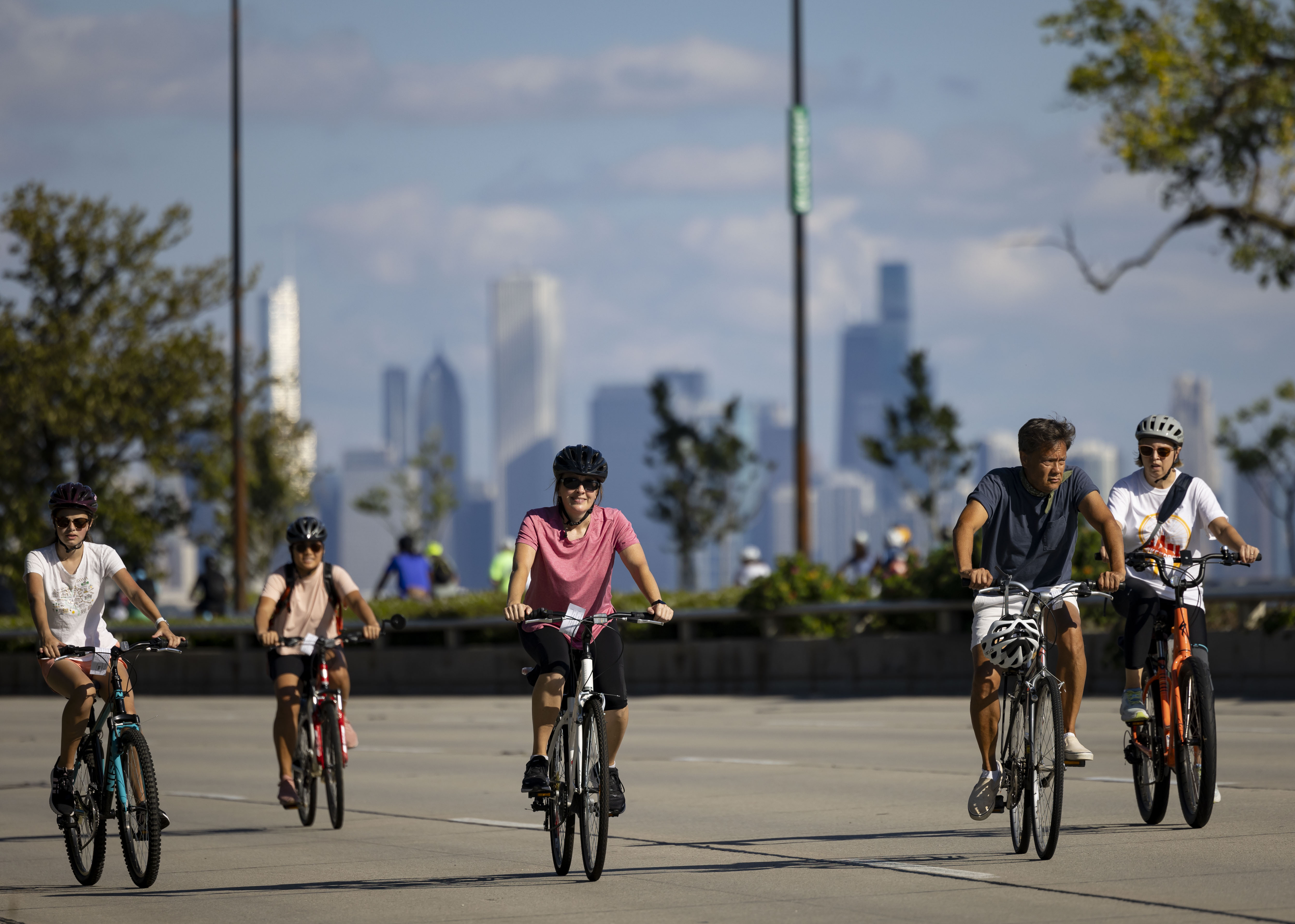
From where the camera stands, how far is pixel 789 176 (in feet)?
82.5

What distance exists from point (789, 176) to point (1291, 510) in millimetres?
37357

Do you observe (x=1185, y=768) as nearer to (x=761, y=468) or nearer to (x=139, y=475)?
(x=139, y=475)

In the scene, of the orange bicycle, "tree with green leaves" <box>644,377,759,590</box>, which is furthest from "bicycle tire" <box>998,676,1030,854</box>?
"tree with green leaves" <box>644,377,759,590</box>

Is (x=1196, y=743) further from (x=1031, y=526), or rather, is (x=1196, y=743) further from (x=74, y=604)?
(x=74, y=604)

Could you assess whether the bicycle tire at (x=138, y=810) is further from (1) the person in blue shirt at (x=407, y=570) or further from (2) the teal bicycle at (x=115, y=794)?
(1) the person in blue shirt at (x=407, y=570)

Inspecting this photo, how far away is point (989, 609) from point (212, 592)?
82.0ft

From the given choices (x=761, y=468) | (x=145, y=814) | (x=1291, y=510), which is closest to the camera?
(x=145, y=814)

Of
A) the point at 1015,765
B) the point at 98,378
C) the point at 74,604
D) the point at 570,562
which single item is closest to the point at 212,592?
the point at 98,378

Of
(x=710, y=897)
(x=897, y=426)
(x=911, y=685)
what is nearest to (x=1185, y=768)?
(x=710, y=897)

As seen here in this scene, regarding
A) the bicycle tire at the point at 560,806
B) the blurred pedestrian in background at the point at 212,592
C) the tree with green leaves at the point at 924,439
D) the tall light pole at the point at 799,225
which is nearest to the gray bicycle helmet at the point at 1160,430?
the bicycle tire at the point at 560,806

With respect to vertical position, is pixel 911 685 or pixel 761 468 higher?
pixel 761 468

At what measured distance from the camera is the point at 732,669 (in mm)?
23000

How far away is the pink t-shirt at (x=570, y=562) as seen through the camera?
8117 mm

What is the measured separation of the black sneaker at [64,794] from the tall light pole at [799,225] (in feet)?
55.1
